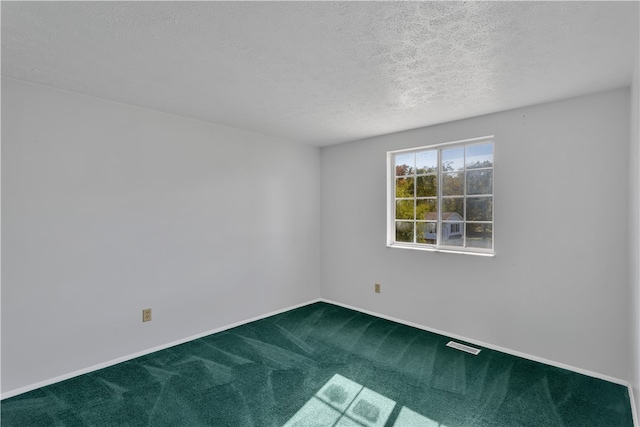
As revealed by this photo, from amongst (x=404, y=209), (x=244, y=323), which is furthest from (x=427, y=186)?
(x=244, y=323)

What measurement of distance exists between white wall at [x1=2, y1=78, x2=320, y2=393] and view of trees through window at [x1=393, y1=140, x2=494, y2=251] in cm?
166

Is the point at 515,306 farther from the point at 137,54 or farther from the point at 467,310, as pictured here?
the point at 137,54

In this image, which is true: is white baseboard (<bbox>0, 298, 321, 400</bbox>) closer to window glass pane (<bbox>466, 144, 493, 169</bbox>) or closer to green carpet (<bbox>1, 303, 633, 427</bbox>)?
green carpet (<bbox>1, 303, 633, 427</bbox>)

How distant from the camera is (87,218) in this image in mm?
2709

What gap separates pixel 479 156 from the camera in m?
3.37

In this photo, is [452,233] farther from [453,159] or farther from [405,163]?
[405,163]

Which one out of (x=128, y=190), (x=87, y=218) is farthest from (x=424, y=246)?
(x=87, y=218)

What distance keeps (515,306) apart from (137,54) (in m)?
3.68

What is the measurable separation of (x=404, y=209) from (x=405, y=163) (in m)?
0.58

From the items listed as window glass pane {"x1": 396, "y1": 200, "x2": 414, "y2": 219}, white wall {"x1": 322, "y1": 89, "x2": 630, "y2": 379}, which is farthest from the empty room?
window glass pane {"x1": 396, "y1": 200, "x2": 414, "y2": 219}

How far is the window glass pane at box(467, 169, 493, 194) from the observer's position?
3.26 m

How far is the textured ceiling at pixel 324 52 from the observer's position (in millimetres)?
1564

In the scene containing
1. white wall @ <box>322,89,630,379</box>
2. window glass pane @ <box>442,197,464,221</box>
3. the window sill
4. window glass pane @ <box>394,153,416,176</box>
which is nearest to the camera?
white wall @ <box>322,89,630,379</box>

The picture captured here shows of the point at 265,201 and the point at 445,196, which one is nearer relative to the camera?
the point at 445,196
